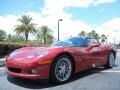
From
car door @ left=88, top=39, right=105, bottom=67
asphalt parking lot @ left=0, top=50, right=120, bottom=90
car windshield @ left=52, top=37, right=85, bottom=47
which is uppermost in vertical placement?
car windshield @ left=52, top=37, right=85, bottom=47

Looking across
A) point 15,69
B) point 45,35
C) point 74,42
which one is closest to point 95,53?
point 74,42

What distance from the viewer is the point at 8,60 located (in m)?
5.75

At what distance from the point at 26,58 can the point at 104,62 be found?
333cm

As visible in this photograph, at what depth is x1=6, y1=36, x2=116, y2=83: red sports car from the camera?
5.20 meters

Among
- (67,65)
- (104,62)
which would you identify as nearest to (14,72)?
(67,65)

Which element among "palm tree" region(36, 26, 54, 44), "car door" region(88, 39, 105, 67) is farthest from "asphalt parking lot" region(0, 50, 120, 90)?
"palm tree" region(36, 26, 54, 44)

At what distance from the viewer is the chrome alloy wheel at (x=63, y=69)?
18.2 feet

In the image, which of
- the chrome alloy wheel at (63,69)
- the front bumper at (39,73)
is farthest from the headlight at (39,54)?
the chrome alloy wheel at (63,69)

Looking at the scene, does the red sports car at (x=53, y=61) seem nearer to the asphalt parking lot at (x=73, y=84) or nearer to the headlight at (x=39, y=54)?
the headlight at (x=39, y=54)

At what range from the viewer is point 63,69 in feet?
18.9

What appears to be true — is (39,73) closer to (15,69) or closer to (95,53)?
(15,69)

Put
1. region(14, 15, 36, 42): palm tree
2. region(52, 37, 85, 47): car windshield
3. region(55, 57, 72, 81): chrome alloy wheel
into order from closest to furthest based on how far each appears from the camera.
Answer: region(55, 57, 72, 81): chrome alloy wheel
region(52, 37, 85, 47): car windshield
region(14, 15, 36, 42): palm tree

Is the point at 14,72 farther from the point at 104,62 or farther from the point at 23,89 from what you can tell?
the point at 104,62

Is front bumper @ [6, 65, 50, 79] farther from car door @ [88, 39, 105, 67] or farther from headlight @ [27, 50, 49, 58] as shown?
car door @ [88, 39, 105, 67]
